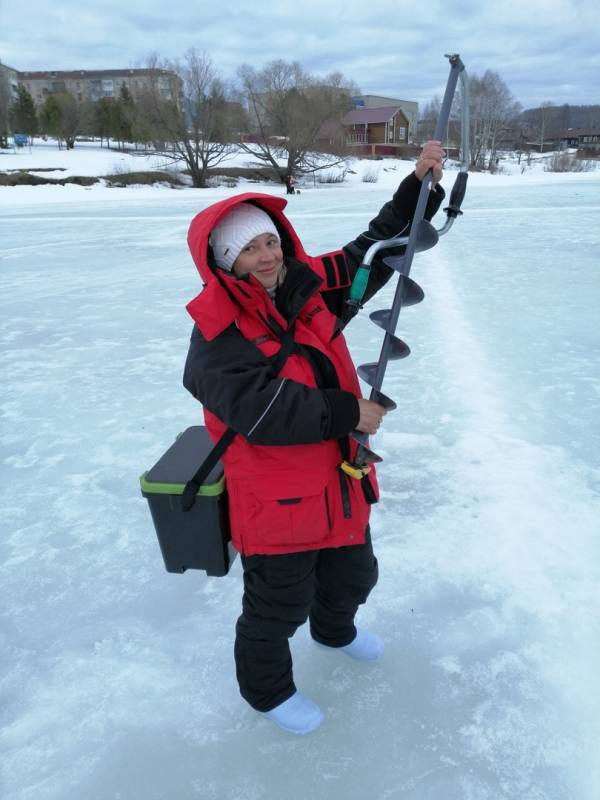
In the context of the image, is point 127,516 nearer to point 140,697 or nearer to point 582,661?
point 140,697

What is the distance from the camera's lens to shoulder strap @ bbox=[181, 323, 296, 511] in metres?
1.26

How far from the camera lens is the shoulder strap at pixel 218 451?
1.26m

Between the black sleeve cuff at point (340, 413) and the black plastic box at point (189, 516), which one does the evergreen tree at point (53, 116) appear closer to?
the black plastic box at point (189, 516)

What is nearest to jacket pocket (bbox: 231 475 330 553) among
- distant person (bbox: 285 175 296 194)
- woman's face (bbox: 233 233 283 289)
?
woman's face (bbox: 233 233 283 289)

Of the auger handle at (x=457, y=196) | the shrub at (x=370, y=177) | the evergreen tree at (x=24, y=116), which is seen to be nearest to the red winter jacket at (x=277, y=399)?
the auger handle at (x=457, y=196)

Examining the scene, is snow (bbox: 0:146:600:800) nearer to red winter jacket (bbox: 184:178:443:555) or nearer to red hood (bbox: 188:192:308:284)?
red winter jacket (bbox: 184:178:443:555)

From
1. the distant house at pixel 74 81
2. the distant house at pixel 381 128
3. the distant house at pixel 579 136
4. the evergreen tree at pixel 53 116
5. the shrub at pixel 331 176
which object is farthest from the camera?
the distant house at pixel 74 81

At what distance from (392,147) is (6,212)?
109ft

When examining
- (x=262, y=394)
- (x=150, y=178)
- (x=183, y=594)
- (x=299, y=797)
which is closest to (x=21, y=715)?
(x=183, y=594)

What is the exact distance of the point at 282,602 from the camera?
4.56 feet

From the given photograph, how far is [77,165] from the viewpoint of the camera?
27516 millimetres

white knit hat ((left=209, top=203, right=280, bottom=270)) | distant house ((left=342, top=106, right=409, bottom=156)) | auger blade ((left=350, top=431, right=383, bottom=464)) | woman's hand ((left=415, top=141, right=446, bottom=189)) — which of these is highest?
distant house ((left=342, top=106, right=409, bottom=156))

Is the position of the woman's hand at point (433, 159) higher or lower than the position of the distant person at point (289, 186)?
higher

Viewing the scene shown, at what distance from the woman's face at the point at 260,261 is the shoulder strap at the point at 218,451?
136mm
